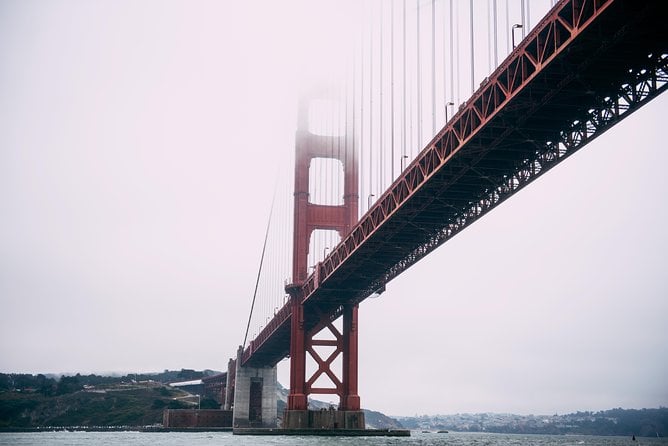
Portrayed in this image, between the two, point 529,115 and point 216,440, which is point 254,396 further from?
point 529,115

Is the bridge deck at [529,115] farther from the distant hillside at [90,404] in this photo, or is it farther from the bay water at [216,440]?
the distant hillside at [90,404]

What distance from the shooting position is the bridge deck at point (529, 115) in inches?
722

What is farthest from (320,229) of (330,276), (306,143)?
(330,276)

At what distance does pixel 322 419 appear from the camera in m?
47.9

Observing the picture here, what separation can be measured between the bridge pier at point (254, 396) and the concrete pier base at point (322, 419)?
3083cm

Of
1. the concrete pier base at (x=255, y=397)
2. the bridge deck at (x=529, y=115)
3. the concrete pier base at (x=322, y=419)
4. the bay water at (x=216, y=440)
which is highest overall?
the bridge deck at (x=529, y=115)

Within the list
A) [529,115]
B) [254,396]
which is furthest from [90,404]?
[529,115]

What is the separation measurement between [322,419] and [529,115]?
2941cm

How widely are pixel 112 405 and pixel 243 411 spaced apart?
180 ft

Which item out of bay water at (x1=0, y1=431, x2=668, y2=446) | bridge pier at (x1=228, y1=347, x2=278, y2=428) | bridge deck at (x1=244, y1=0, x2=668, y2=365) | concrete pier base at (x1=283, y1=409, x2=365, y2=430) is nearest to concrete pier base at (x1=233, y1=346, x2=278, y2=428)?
bridge pier at (x1=228, y1=347, x2=278, y2=428)

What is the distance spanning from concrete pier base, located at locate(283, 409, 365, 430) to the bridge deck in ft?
44.5

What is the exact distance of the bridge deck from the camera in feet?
60.2

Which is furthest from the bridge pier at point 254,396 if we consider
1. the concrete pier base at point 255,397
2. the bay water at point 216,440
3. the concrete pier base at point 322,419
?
the concrete pier base at point 322,419

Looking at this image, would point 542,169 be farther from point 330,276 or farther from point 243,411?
point 243,411
